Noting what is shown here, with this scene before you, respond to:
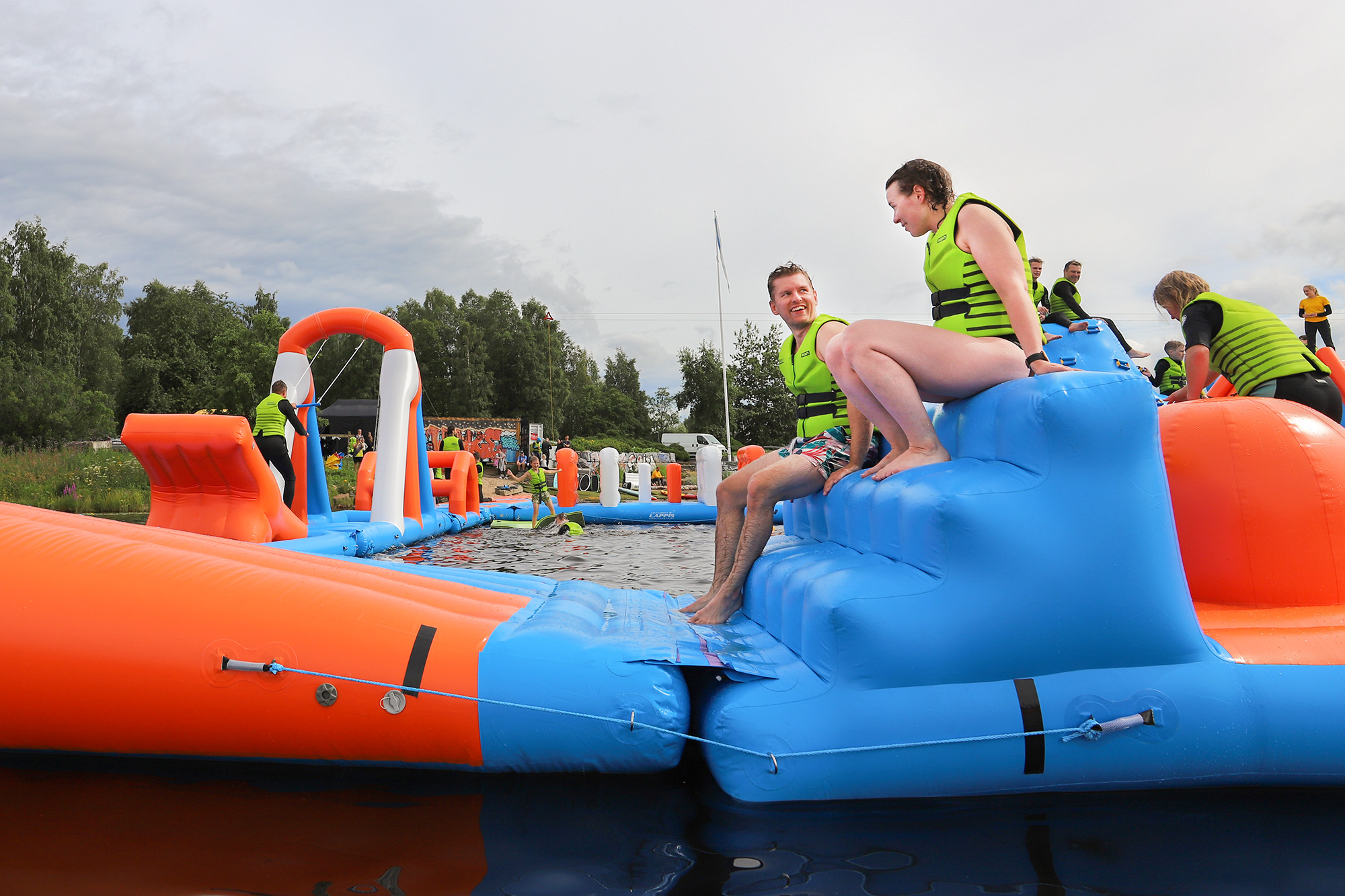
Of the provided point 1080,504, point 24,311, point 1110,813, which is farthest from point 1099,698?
point 24,311

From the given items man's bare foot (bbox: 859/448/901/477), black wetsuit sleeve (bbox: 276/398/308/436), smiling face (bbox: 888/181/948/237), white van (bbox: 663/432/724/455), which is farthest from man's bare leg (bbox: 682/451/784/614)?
white van (bbox: 663/432/724/455)

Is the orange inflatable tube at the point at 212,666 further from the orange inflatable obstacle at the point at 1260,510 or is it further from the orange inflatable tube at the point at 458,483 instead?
the orange inflatable tube at the point at 458,483

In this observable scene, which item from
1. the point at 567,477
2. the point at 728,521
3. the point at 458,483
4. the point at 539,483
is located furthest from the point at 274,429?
the point at 728,521

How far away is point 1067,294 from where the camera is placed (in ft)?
11.7

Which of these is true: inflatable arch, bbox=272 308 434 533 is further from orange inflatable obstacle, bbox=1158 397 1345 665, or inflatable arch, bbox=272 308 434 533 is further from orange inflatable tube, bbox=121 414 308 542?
orange inflatable obstacle, bbox=1158 397 1345 665

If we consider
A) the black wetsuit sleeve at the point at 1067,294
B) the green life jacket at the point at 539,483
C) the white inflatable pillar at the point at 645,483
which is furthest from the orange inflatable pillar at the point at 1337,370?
the white inflatable pillar at the point at 645,483

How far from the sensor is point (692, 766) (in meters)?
2.11

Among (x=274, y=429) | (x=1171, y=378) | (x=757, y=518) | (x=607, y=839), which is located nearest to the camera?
(x=607, y=839)

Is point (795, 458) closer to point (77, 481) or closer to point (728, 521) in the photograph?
point (728, 521)

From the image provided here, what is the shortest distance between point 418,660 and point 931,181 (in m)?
2.10

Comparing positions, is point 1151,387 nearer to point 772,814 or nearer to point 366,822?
point 772,814

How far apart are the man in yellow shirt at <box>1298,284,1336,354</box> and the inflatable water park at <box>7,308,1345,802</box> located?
7164 mm

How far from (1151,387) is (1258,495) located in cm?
75

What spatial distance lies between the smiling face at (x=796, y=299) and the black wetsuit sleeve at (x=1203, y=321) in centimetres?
141
